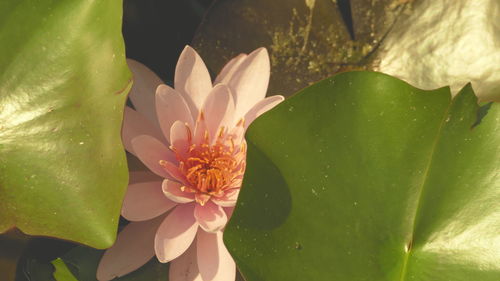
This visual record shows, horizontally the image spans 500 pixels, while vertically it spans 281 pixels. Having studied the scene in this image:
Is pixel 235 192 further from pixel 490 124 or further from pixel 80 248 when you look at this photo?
pixel 490 124

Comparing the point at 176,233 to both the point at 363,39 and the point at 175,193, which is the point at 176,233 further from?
the point at 363,39

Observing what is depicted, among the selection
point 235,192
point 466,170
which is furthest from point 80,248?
point 466,170

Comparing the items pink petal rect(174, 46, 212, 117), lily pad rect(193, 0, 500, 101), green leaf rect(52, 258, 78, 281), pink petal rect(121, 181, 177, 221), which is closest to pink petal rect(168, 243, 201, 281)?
pink petal rect(121, 181, 177, 221)

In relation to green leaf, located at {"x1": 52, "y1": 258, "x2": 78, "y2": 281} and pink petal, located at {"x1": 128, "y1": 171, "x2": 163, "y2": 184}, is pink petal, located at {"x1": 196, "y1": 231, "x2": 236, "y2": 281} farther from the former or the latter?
green leaf, located at {"x1": 52, "y1": 258, "x2": 78, "y2": 281}

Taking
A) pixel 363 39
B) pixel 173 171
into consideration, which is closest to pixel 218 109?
pixel 173 171

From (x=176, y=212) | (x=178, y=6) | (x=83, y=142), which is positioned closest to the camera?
(x=83, y=142)

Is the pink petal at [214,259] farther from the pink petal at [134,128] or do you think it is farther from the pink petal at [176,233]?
the pink petal at [134,128]

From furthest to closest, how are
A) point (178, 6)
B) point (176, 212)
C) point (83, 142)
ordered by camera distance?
point (178, 6)
point (176, 212)
point (83, 142)

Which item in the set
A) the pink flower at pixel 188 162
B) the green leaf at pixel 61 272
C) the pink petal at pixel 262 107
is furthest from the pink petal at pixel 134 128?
the green leaf at pixel 61 272
